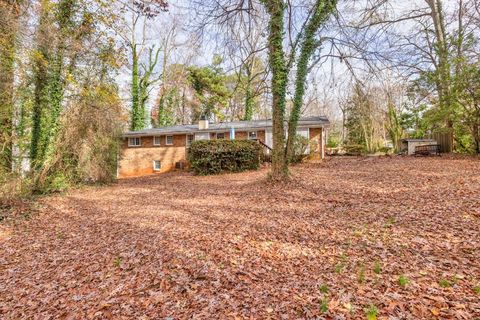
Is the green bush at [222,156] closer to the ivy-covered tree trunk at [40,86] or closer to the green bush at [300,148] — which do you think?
the green bush at [300,148]

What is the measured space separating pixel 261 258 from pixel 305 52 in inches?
302

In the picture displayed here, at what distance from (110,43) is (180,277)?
10989mm

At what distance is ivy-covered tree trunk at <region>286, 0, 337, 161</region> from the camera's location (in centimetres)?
834

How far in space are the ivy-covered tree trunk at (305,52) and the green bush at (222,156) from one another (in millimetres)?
5023

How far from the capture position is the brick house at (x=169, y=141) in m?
18.3

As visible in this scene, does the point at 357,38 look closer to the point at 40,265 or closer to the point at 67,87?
the point at 40,265

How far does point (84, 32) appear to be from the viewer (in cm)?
1033

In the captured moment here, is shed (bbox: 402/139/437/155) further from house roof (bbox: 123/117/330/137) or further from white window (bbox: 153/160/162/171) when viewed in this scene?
white window (bbox: 153/160/162/171)

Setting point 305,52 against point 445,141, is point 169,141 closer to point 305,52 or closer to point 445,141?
point 305,52

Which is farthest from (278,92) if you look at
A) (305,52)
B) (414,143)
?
(414,143)

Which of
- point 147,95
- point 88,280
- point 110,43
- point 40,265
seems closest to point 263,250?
point 88,280

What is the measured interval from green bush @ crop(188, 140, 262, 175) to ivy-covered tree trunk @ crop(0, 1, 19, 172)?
7.66 meters

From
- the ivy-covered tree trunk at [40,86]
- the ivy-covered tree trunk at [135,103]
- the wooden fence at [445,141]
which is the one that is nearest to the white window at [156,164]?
the ivy-covered tree trunk at [135,103]

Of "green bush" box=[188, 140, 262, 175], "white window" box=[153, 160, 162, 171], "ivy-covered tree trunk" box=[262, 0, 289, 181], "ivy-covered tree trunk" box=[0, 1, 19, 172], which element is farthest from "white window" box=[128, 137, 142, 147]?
"ivy-covered tree trunk" box=[262, 0, 289, 181]
